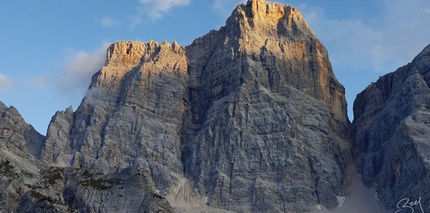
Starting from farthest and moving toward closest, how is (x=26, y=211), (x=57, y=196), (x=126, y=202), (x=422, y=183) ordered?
1. (x=422, y=183)
2. (x=126, y=202)
3. (x=57, y=196)
4. (x=26, y=211)

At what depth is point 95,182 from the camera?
598 feet

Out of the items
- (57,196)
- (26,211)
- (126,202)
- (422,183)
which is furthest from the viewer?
(422,183)

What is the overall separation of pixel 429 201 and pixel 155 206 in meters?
62.2

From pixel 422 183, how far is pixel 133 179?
2652 inches

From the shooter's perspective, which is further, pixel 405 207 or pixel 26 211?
pixel 405 207

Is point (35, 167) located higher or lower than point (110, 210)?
higher

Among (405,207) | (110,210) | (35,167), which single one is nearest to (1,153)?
(35,167)

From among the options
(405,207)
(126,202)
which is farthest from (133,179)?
(405,207)

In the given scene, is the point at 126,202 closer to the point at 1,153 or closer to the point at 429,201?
the point at 1,153

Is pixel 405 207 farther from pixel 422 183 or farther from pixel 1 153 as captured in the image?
pixel 1 153
